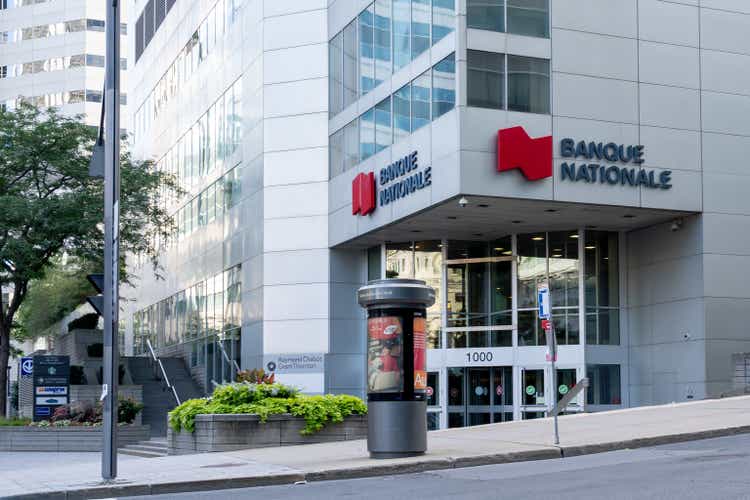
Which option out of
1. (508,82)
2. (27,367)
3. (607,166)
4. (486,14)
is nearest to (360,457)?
(508,82)

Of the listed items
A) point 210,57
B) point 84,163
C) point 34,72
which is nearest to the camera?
point 84,163

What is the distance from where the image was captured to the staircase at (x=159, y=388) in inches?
1549

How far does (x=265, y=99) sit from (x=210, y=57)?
9.67 meters

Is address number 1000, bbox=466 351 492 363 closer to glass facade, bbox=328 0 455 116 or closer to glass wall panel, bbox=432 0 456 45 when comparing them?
glass facade, bbox=328 0 455 116

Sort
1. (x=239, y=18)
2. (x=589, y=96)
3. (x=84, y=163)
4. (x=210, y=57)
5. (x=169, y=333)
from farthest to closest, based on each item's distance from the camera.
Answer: (x=169, y=333) < (x=210, y=57) < (x=239, y=18) < (x=84, y=163) < (x=589, y=96)

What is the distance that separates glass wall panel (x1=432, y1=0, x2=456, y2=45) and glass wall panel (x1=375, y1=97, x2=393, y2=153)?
11.8 ft

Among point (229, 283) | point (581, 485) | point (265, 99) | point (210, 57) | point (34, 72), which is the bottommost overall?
point (581, 485)

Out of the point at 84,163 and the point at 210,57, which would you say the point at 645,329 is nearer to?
the point at 84,163

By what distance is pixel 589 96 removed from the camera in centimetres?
2961

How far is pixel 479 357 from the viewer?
34.8 meters

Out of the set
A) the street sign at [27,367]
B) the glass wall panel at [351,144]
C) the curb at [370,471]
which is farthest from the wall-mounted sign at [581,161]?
the street sign at [27,367]

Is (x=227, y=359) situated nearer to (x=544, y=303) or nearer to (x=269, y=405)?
(x=269, y=405)

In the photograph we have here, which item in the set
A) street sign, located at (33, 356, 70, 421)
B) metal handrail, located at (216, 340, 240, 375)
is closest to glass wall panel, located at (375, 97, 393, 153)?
metal handrail, located at (216, 340, 240, 375)

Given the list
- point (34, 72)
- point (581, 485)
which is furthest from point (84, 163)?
point (34, 72)
